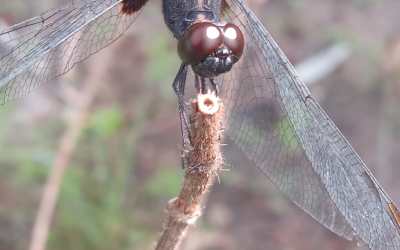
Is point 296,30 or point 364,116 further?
point 296,30

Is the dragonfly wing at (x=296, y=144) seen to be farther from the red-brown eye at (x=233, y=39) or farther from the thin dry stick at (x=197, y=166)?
the thin dry stick at (x=197, y=166)

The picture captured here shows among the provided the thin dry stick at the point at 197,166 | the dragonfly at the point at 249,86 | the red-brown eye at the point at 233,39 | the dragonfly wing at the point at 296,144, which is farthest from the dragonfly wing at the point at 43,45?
the thin dry stick at the point at 197,166

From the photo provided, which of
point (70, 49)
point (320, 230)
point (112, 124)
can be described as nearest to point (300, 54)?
point (320, 230)

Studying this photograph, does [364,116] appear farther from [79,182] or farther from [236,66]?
[236,66]

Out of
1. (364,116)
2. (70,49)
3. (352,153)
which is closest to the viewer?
(352,153)

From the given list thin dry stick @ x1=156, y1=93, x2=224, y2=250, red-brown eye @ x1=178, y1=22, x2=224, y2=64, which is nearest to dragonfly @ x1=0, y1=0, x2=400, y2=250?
red-brown eye @ x1=178, y1=22, x2=224, y2=64

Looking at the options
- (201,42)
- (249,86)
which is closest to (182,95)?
(201,42)
